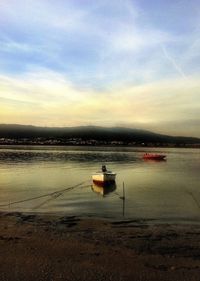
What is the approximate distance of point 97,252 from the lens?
50.9ft

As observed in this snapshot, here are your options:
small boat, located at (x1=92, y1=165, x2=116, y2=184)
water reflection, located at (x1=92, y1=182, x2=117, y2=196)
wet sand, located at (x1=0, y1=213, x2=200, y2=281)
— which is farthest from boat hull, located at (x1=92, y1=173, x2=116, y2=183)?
wet sand, located at (x1=0, y1=213, x2=200, y2=281)

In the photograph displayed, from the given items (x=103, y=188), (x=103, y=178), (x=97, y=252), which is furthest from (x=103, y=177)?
(x=97, y=252)

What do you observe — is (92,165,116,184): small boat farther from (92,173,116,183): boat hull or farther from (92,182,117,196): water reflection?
(92,182,117,196): water reflection

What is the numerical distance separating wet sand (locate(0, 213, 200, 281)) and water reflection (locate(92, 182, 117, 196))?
2124 cm

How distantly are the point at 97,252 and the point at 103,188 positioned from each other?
31.6 m

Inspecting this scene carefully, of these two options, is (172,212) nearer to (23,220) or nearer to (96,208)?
(96,208)

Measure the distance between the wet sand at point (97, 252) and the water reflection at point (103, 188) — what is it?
21.2 meters

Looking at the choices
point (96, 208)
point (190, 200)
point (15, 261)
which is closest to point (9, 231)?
point (15, 261)

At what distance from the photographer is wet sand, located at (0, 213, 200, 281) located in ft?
42.7

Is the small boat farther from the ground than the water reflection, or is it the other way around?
the small boat

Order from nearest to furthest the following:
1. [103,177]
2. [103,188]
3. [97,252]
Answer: [97,252] → [103,188] → [103,177]

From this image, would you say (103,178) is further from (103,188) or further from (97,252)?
(97,252)

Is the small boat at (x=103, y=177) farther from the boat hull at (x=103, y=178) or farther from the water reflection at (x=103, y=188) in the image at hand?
the water reflection at (x=103, y=188)

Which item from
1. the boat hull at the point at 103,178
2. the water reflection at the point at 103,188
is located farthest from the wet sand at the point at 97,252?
the boat hull at the point at 103,178
